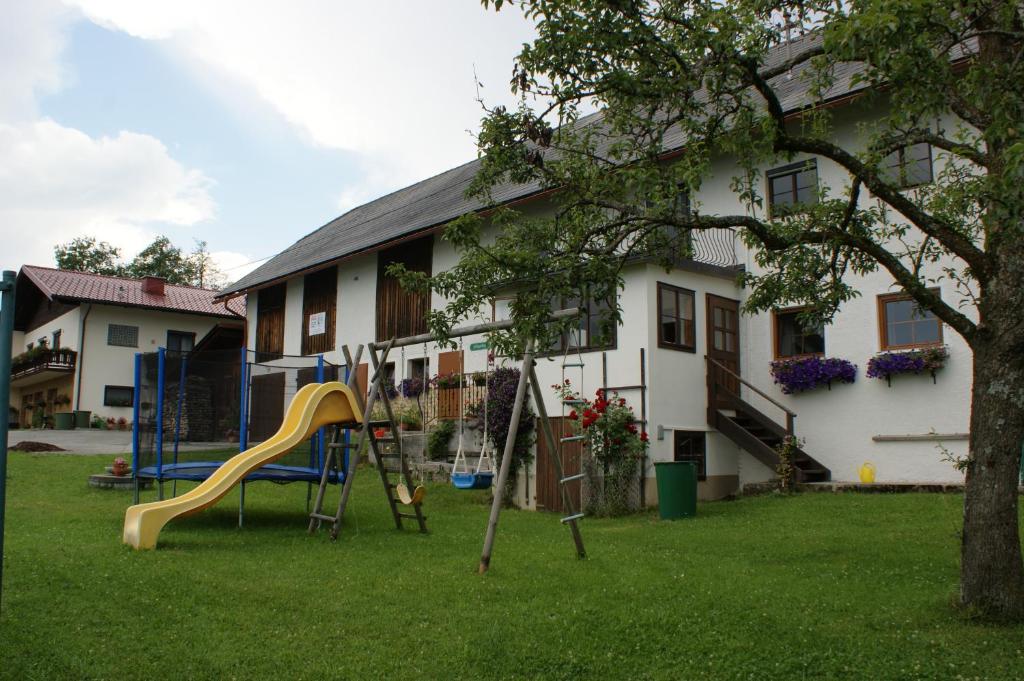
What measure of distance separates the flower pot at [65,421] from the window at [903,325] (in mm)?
30646

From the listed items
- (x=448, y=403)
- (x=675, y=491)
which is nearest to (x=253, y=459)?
(x=675, y=491)

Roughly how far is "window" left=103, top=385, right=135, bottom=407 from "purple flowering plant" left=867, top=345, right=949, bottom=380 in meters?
30.6

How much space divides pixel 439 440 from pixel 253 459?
29.4 feet

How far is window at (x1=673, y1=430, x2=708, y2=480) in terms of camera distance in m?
15.7

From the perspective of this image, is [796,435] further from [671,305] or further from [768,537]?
[768,537]

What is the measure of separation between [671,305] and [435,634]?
1095cm

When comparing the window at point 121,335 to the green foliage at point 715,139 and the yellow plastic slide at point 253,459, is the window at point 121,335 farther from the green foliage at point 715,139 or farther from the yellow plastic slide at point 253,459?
the green foliage at point 715,139

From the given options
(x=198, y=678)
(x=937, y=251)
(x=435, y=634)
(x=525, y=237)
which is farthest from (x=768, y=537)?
(x=198, y=678)

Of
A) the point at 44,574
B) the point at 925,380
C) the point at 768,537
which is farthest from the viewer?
the point at 925,380

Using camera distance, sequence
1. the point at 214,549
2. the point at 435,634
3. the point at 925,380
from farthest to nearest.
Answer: the point at 925,380 → the point at 214,549 → the point at 435,634

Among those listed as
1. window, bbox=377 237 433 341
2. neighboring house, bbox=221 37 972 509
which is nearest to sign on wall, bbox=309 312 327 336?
window, bbox=377 237 433 341

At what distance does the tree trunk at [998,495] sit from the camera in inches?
239

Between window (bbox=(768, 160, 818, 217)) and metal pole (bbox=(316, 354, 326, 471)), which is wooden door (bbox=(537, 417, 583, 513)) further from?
window (bbox=(768, 160, 818, 217))

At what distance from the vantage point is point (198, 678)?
5.09 meters
